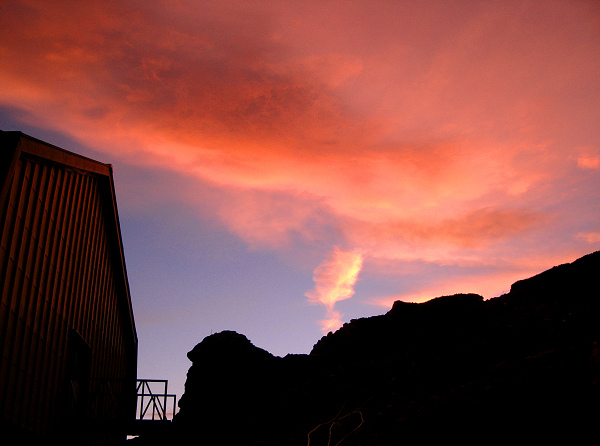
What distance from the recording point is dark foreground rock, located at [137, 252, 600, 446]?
1209cm

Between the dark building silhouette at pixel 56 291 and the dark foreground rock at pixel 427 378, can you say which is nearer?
the dark building silhouette at pixel 56 291

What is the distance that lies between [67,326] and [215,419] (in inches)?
262

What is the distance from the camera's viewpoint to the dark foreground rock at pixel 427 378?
39.7 ft

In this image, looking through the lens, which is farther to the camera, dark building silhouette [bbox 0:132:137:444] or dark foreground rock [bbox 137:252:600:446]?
dark foreground rock [bbox 137:252:600:446]

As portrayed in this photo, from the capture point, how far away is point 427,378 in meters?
17.0

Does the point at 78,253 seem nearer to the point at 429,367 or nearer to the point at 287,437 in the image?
the point at 287,437

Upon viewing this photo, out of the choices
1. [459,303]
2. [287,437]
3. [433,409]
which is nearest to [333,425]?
[287,437]

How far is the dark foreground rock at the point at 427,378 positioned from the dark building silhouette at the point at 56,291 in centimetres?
412

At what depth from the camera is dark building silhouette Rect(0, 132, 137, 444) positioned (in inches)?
444

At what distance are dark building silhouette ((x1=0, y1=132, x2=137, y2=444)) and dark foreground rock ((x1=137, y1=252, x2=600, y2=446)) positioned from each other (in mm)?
4122

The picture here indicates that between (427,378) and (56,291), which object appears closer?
(56,291)

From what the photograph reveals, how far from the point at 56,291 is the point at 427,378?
38.2 feet

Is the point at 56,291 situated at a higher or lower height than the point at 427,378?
higher

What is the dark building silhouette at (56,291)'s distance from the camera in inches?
444
